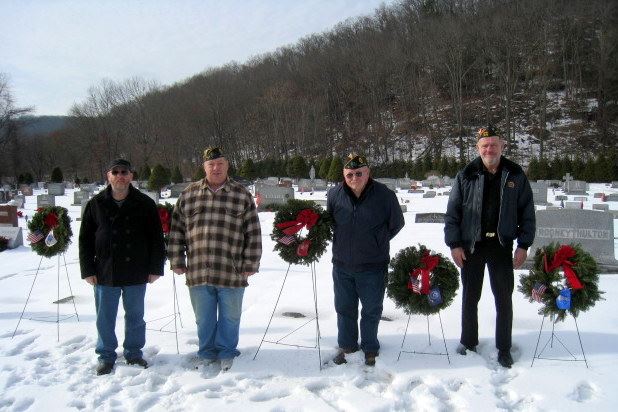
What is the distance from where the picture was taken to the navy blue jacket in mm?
3697

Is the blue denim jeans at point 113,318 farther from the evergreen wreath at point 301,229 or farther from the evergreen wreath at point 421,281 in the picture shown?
the evergreen wreath at point 421,281

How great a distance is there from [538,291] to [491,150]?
1.33 metres

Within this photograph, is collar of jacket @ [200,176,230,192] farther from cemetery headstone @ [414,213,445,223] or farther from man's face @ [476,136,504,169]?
cemetery headstone @ [414,213,445,223]

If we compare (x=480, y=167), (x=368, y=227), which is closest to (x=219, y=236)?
(x=368, y=227)

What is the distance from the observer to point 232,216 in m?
3.74

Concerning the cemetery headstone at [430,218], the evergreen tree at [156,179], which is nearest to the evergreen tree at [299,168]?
the evergreen tree at [156,179]

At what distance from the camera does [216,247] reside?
3.71 meters

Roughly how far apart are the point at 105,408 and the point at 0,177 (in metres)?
56.7

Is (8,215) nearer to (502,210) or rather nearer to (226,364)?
(226,364)

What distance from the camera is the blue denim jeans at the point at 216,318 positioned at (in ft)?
12.4

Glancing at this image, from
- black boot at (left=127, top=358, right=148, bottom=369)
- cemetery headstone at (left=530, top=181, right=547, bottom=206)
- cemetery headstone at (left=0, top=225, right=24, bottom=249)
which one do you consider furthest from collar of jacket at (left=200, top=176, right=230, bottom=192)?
cemetery headstone at (left=530, top=181, right=547, bottom=206)

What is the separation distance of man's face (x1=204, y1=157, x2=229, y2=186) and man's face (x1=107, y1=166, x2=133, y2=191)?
780 mm

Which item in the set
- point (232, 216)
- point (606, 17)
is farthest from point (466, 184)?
point (606, 17)

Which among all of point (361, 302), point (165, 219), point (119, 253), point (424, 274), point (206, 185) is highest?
point (206, 185)
